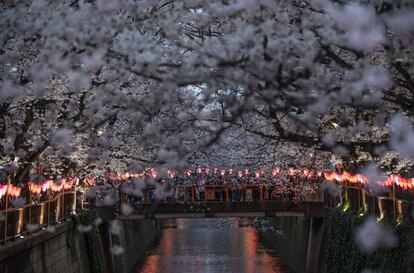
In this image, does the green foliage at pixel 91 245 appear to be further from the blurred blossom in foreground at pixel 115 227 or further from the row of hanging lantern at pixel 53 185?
the blurred blossom in foreground at pixel 115 227

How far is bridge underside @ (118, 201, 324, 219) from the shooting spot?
29781mm

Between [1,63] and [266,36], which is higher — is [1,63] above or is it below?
above

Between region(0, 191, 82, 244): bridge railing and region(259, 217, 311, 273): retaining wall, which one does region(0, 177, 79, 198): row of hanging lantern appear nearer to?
region(0, 191, 82, 244): bridge railing

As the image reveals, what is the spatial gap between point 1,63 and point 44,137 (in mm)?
3116

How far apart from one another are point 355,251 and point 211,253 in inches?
786

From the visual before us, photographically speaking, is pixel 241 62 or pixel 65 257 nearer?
pixel 241 62

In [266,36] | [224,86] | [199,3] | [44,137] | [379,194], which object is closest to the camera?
[266,36]

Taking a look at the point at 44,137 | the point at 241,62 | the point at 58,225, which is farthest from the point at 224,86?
the point at 58,225

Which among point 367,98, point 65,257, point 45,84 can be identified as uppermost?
point 45,84

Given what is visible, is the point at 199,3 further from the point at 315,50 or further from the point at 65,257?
the point at 65,257

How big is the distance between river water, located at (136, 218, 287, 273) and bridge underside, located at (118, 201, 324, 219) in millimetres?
4436

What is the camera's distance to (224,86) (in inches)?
452

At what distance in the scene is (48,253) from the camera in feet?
69.5

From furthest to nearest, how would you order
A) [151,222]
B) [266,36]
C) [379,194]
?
[151,222] → [379,194] → [266,36]
